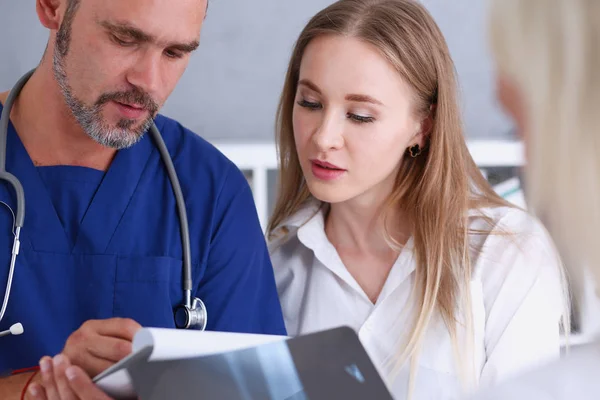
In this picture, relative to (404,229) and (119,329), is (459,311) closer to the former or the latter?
(404,229)

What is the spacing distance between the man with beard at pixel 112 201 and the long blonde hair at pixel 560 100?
78cm

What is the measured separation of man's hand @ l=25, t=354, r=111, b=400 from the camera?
101 cm

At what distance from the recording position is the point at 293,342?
3.08 ft

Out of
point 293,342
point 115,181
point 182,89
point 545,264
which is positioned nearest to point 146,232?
point 115,181

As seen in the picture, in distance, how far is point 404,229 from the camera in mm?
1678

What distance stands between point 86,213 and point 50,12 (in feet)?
1.15

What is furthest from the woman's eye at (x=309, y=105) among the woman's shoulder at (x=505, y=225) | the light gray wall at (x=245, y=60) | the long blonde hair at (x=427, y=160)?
the light gray wall at (x=245, y=60)

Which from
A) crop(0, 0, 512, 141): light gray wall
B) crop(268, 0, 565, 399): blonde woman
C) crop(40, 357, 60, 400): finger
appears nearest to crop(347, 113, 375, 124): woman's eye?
crop(268, 0, 565, 399): blonde woman

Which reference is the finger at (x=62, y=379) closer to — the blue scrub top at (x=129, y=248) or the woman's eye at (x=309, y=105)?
the blue scrub top at (x=129, y=248)

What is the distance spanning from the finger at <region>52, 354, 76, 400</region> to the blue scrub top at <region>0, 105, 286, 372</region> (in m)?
0.27

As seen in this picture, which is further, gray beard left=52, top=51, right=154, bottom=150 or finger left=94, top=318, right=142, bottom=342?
gray beard left=52, top=51, right=154, bottom=150

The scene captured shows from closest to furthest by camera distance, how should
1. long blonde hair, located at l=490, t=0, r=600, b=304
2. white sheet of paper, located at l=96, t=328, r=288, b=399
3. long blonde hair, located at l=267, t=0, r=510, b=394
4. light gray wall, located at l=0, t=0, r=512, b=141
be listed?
long blonde hair, located at l=490, t=0, r=600, b=304, white sheet of paper, located at l=96, t=328, r=288, b=399, long blonde hair, located at l=267, t=0, r=510, b=394, light gray wall, located at l=0, t=0, r=512, b=141

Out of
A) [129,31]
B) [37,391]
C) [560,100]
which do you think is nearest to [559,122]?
[560,100]

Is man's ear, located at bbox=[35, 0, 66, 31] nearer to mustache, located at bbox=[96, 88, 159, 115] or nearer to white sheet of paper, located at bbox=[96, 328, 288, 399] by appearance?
mustache, located at bbox=[96, 88, 159, 115]
